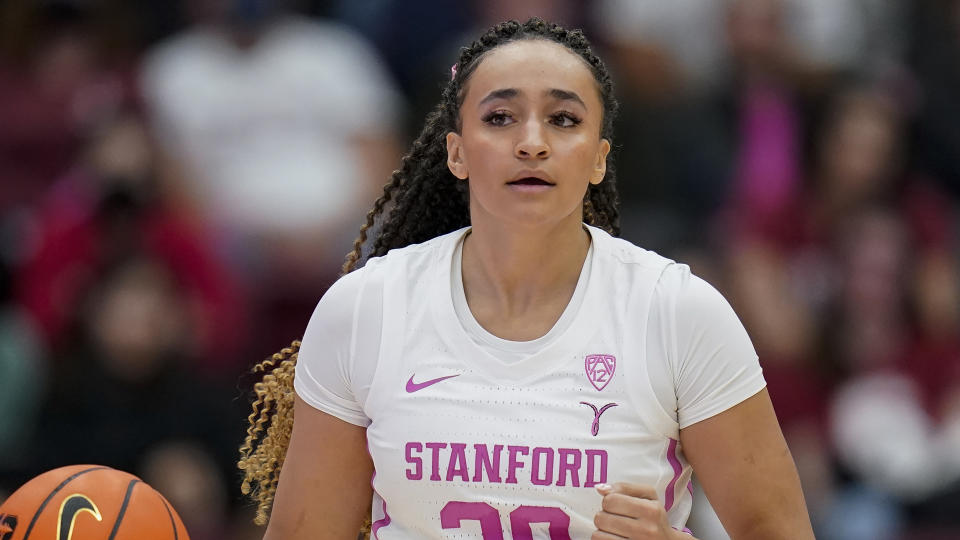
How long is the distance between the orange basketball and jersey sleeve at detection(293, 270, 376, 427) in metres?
0.48

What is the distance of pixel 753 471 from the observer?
327cm

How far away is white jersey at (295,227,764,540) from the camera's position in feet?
10.7

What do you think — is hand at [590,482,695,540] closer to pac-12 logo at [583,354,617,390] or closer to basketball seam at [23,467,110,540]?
pac-12 logo at [583,354,617,390]

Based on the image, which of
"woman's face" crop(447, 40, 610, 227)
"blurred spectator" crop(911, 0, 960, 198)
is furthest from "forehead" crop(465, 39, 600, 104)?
"blurred spectator" crop(911, 0, 960, 198)

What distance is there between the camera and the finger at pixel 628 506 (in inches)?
119

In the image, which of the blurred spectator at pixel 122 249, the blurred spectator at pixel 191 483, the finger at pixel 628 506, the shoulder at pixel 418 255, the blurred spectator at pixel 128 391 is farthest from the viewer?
the blurred spectator at pixel 122 249

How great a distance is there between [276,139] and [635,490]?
14.7 feet

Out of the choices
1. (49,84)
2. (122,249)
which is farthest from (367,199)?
(49,84)

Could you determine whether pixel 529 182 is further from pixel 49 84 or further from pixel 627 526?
pixel 49 84

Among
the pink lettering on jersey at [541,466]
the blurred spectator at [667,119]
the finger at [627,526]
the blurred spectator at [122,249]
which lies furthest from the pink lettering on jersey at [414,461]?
the blurred spectator at [667,119]

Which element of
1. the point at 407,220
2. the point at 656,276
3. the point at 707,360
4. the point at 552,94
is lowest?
the point at 707,360

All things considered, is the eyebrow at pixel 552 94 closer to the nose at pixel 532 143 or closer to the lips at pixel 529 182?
the nose at pixel 532 143

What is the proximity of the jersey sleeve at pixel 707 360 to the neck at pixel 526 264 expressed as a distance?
1.05ft

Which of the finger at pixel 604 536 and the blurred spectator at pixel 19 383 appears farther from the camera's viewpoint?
the blurred spectator at pixel 19 383
